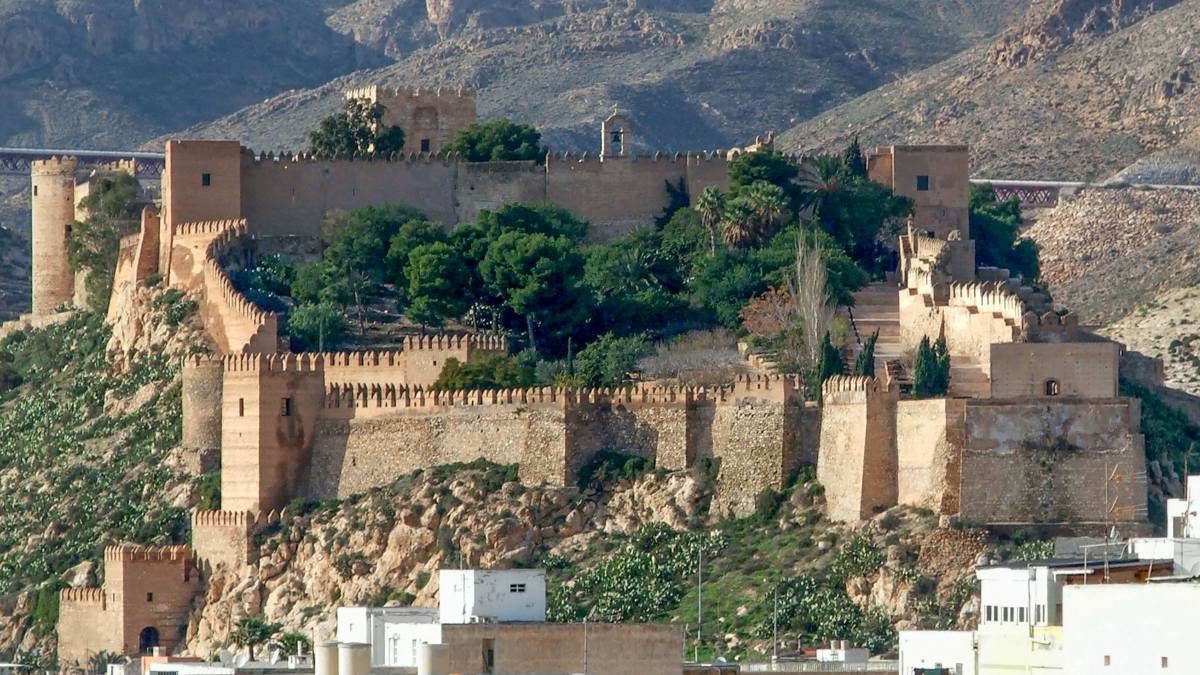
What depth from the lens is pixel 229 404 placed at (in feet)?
238

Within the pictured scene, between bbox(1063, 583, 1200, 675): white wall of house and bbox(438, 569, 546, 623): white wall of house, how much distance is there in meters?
10.5

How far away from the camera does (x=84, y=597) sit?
72625mm

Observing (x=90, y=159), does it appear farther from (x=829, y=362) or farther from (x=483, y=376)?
(x=829, y=362)

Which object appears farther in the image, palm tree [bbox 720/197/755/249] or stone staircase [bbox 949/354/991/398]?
palm tree [bbox 720/197/755/249]

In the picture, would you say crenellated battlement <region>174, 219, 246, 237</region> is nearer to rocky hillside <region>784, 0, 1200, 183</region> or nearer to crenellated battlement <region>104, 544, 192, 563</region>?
crenellated battlement <region>104, 544, 192, 563</region>

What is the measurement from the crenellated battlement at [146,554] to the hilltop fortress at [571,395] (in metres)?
0.07

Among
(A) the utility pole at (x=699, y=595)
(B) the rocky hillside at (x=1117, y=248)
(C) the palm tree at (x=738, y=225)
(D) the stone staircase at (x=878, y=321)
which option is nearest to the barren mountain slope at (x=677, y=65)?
(B) the rocky hillside at (x=1117, y=248)

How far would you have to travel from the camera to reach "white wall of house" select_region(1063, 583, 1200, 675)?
38.8m

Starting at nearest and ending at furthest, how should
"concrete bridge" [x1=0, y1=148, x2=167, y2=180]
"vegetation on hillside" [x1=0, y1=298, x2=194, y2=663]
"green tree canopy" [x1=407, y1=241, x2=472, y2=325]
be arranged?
"vegetation on hillside" [x1=0, y1=298, x2=194, y2=663]
"green tree canopy" [x1=407, y1=241, x2=472, y2=325]
"concrete bridge" [x1=0, y1=148, x2=167, y2=180]

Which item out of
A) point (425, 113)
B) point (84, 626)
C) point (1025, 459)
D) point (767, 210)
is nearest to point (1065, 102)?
point (425, 113)

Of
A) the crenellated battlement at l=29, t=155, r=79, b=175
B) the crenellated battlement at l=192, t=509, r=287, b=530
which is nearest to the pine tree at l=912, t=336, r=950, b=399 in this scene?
the crenellated battlement at l=192, t=509, r=287, b=530

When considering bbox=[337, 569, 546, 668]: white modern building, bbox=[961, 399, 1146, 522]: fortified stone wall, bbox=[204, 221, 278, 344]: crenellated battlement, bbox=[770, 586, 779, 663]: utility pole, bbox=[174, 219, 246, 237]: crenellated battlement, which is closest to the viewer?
bbox=[337, 569, 546, 668]: white modern building

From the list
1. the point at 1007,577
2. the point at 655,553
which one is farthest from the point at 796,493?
the point at 1007,577

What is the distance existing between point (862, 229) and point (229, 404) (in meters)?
14.0
